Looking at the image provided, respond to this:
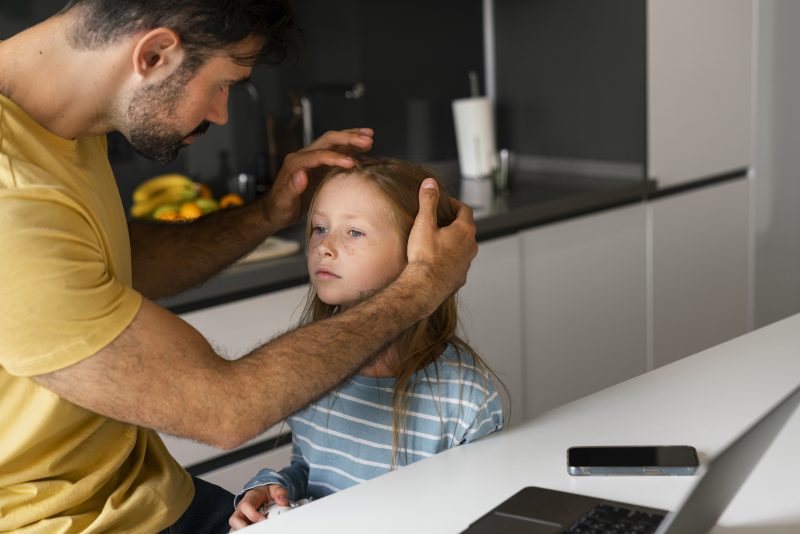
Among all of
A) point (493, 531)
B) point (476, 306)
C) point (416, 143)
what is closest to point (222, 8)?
point (493, 531)

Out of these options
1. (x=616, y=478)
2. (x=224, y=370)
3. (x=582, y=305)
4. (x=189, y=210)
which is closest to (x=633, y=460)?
(x=616, y=478)

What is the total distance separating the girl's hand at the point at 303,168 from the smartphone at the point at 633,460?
2.04ft

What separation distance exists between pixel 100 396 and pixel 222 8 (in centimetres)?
48

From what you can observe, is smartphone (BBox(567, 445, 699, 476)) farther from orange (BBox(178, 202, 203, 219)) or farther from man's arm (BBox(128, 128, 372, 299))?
orange (BBox(178, 202, 203, 219))

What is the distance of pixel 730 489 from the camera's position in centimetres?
98

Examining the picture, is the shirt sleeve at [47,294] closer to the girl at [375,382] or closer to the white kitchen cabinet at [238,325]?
the girl at [375,382]

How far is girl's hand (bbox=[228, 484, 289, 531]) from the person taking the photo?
1.43 metres

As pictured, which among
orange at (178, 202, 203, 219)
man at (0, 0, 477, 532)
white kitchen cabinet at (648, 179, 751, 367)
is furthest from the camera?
white kitchen cabinet at (648, 179, 751, 367)

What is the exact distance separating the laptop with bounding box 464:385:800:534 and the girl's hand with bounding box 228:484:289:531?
39 cm

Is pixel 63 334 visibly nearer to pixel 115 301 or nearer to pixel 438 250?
pixel 115 301

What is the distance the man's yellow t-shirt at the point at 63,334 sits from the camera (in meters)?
1.15

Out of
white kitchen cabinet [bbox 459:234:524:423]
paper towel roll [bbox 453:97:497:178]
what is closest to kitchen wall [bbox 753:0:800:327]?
paper towel roll [bbox 453:97:497:178]

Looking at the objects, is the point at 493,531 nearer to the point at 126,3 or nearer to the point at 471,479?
the point at 471,479

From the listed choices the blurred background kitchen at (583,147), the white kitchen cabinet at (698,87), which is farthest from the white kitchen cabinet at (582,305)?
the white kitchen cabinet at (698,87)
